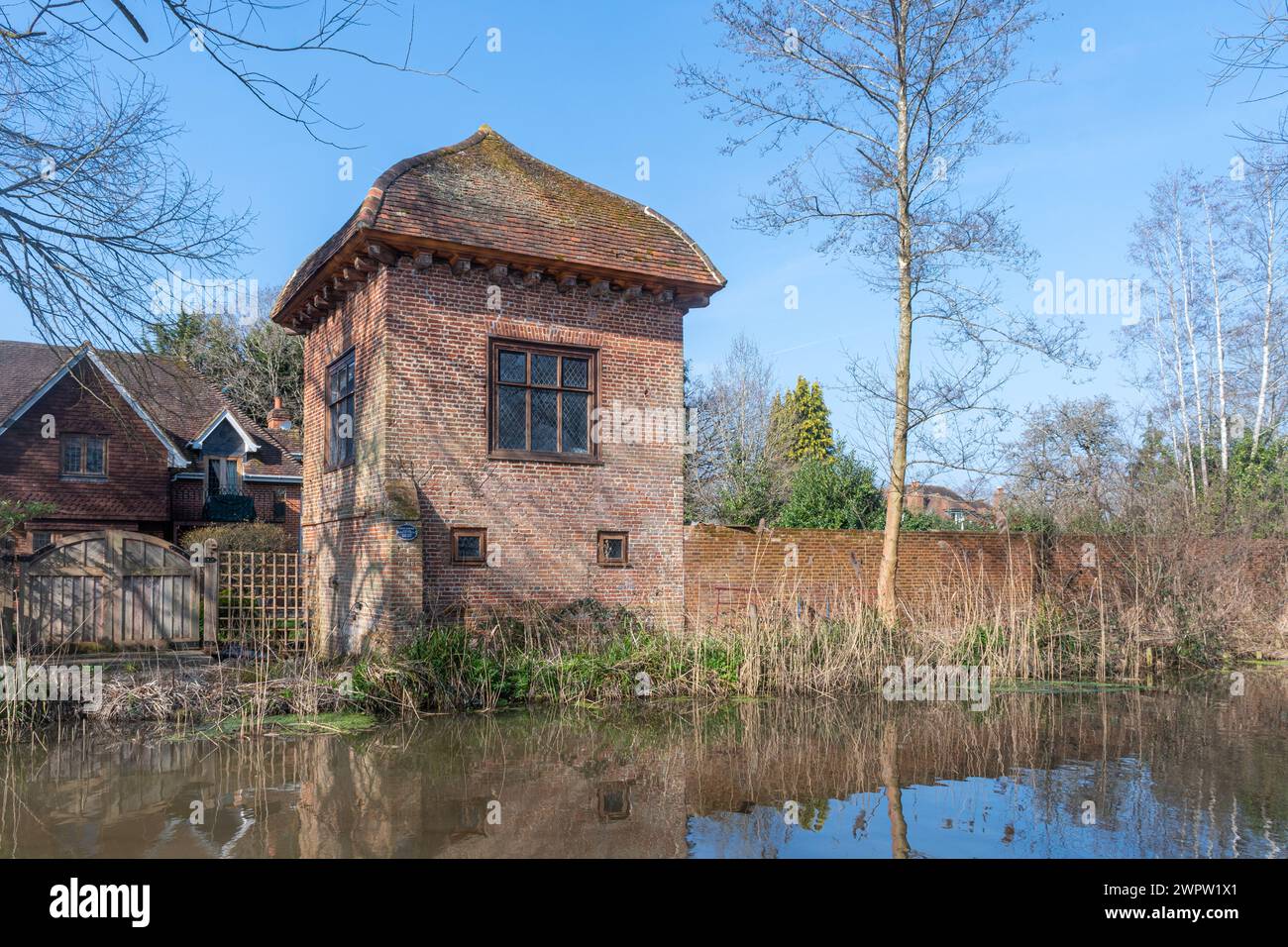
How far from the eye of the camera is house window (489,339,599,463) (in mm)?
13273

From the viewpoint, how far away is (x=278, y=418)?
33969 mm

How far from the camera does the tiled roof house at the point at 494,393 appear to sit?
41.0 ft

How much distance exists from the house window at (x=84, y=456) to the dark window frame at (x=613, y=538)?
19.1 m

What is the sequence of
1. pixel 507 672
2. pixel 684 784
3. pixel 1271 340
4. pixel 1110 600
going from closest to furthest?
pixel 684 784, pixel 507 672, pixel 1110 600, pixel 1271 340

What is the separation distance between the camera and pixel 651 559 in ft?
46.6

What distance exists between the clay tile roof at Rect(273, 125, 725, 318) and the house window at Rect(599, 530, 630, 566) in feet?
13.0

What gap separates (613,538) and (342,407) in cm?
485

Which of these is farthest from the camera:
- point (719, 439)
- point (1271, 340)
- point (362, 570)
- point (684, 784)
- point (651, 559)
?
point (719, 439)

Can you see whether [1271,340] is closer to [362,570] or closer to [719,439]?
[719,439]

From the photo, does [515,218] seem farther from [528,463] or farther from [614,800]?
[614,800]

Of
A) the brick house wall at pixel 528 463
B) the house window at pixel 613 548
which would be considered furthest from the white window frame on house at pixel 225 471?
the house window at pixel 613 548

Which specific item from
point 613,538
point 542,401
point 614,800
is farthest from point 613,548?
point 614,800
